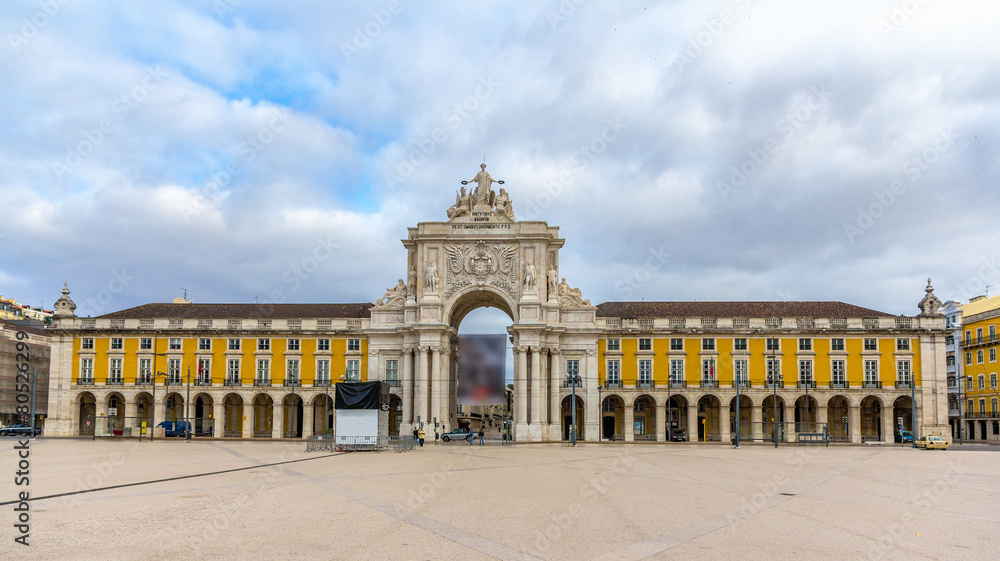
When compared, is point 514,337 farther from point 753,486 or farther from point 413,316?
point 753,486

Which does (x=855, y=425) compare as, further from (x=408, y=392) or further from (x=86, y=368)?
(x=86, y=368)

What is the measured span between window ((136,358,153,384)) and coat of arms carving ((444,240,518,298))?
1092 inches

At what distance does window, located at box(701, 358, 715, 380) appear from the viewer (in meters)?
67.4

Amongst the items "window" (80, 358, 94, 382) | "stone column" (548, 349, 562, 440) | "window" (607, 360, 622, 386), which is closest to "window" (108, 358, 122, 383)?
"window" (80, 358, 94, 382)

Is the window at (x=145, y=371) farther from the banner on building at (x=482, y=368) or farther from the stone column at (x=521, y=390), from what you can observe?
the stone column at (x=521, y=390)

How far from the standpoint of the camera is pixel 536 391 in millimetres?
63625

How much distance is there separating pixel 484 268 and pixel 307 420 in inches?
798

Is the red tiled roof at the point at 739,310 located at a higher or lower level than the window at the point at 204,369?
higher

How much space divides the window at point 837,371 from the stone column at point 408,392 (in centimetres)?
3528

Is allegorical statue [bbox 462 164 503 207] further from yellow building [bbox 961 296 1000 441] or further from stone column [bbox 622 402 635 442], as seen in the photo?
yellow building [bbox 961 296 1000 441]

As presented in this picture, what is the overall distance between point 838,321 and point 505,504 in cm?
5374

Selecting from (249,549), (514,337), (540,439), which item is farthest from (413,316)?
(249,549)

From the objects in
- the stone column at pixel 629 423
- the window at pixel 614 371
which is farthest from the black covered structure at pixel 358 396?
the stone column at pixel 629 423

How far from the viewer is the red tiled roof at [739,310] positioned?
230ft
